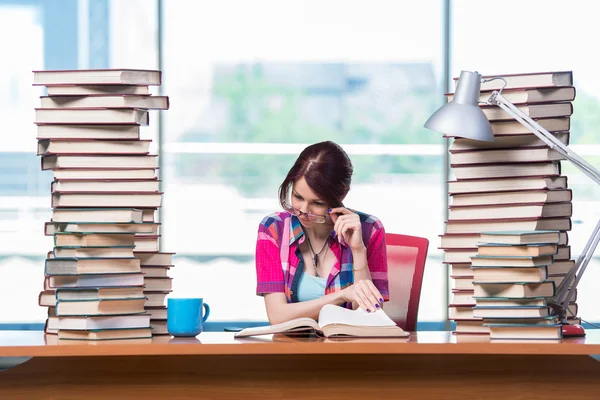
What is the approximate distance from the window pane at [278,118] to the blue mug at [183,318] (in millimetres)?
2806

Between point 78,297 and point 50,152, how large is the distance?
1.32 feet

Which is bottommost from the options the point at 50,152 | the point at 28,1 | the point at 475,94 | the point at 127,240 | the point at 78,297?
the point at 78,297

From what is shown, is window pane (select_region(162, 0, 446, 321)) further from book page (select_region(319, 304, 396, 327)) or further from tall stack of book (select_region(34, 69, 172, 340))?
book page (select_region(319, 304, 396, 327))

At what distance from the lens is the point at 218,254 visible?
499 centimetres

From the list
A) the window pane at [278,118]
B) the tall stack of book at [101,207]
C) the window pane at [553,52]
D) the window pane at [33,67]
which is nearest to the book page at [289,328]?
the tall stack of book at [101,207]

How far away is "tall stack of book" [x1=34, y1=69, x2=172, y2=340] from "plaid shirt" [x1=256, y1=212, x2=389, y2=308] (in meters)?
0.39

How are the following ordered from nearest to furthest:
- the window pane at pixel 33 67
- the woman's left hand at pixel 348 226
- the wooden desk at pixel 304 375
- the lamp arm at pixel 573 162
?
the wooden desk at pixel 304 375 → the lamp arm at pixel 573 162 → the woman's left hand at pixel 348 226 → the window pane at pixel 33 67

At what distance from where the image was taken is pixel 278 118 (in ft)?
16.4

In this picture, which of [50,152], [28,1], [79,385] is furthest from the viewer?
[28,1]

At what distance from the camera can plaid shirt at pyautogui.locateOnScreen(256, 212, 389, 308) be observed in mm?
2566

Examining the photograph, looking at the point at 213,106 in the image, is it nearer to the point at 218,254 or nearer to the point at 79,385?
the point at 218,254

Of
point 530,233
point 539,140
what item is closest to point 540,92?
point 539,140

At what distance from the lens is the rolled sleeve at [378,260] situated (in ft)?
8.84

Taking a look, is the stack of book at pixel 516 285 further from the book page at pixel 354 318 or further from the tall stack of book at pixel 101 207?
the tall stack of book at pixel 101 207
